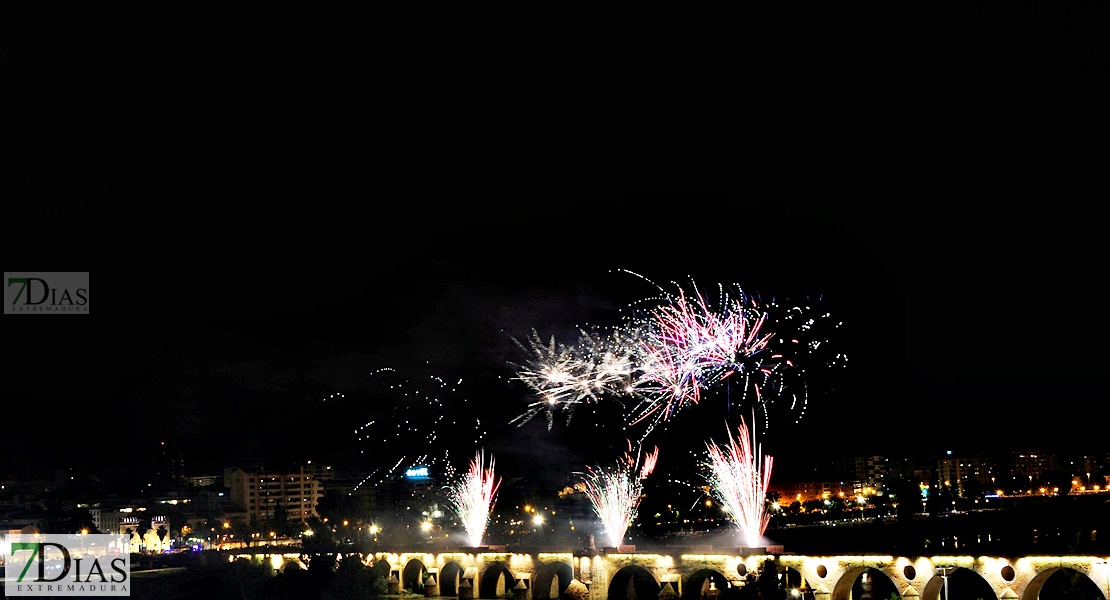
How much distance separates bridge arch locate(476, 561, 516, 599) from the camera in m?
43.7

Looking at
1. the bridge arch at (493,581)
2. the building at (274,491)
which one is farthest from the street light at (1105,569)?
the building at (274,491)

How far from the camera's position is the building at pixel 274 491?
112m

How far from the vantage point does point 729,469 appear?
33469 mm

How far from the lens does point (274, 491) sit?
115688mm

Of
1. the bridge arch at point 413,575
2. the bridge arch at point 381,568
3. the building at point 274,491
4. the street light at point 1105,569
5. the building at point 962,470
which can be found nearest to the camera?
the street light at point 1105,569

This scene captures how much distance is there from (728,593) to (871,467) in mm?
99469

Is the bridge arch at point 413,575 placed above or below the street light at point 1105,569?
below

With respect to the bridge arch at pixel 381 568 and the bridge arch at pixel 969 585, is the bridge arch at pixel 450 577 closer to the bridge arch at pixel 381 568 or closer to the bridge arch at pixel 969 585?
the bridge arch at pixel 381 568

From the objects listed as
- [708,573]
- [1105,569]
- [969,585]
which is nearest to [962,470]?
[969,585]
